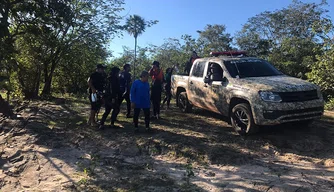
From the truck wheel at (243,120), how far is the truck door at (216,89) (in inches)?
19.0

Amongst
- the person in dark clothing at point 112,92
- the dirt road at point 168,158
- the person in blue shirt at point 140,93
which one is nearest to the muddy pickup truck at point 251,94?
the dirt road at point 168,158

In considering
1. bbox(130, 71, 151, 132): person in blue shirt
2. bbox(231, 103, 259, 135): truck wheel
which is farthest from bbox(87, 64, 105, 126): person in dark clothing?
bbox(231, 103, 259, 135): truck wheel

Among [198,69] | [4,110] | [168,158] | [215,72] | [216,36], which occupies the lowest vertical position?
[168,158]

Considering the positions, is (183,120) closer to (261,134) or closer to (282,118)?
(261,134)

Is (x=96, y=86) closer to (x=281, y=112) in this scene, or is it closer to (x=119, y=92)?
(x=119, y=92)

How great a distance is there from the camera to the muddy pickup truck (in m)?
6.20

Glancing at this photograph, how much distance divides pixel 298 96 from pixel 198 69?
326 centimetres

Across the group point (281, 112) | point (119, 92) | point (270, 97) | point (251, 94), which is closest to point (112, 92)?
point (119, 92)

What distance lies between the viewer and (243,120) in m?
6.83

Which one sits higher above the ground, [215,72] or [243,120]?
[215,72]

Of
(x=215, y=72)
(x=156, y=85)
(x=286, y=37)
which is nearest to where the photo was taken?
(x=215, y=72)

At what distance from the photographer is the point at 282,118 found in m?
6.18

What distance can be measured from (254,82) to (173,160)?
8.13ft

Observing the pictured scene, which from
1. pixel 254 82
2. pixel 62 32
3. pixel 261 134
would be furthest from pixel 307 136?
pixel 62 32
